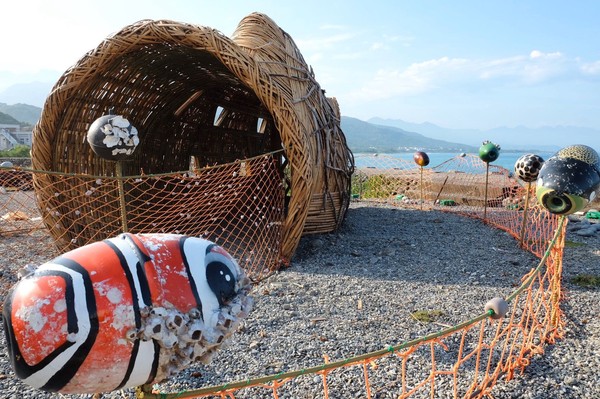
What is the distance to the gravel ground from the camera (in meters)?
2.56

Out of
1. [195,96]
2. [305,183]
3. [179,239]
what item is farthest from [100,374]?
[195,96]

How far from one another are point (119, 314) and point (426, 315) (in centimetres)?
269

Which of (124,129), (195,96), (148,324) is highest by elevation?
(195,96)

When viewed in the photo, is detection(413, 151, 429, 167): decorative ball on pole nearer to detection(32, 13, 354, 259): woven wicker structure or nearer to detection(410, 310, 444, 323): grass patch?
detection(32, 13, 354, 259): woven wicker structure

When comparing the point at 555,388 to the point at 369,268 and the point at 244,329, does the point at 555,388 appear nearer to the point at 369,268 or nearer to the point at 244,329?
the point at 244,329

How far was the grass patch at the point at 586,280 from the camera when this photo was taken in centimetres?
419

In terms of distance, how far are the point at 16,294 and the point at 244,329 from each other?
2134 millimetres

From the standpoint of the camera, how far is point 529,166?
5.02 metres

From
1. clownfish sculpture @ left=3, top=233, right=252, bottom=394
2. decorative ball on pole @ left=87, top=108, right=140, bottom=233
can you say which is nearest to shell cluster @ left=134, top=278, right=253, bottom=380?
clownfish sculpture @ left=3, top=233, right=252, bottom=394

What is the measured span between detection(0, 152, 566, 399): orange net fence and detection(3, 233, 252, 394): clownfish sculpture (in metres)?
0.25

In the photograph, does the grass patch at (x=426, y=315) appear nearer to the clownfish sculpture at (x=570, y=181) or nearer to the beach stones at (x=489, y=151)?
the clownfish sculpture at (x=570, y=181)

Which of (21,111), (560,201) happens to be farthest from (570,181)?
(21,111)

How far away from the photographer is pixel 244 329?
3193 mm

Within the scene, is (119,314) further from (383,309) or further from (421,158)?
(421,158)
